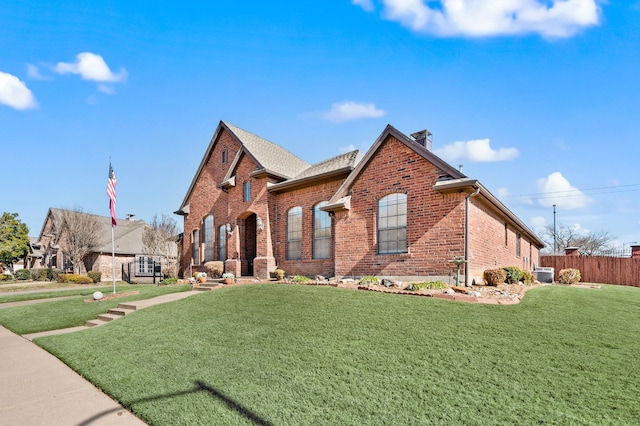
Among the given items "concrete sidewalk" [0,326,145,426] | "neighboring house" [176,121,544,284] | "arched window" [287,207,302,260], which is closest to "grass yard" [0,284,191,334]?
"concrete sidewalk" [0,326,145,426]

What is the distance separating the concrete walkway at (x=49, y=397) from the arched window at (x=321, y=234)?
31.7ft

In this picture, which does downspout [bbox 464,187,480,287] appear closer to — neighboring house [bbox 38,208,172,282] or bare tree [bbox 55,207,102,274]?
neighboring house [bbox 38,208,172,282]

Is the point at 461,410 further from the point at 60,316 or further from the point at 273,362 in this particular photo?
the point at 60,316

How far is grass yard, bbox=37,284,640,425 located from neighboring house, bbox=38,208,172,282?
896 inches

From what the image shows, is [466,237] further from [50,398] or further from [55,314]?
[55,314]

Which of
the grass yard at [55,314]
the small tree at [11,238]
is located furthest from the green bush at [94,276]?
the small tree at [11,238]

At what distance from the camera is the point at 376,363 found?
4.82m

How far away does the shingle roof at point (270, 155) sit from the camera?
697 inches

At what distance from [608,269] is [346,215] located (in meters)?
17.4

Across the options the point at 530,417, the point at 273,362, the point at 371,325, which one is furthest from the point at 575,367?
the point at 273,362

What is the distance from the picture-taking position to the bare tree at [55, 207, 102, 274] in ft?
93.2

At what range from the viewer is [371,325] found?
20.5ft

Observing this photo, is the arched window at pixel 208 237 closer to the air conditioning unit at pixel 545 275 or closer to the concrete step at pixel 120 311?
the concrete step at pixel 120 311

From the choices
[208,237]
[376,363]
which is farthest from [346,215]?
[208,237]
